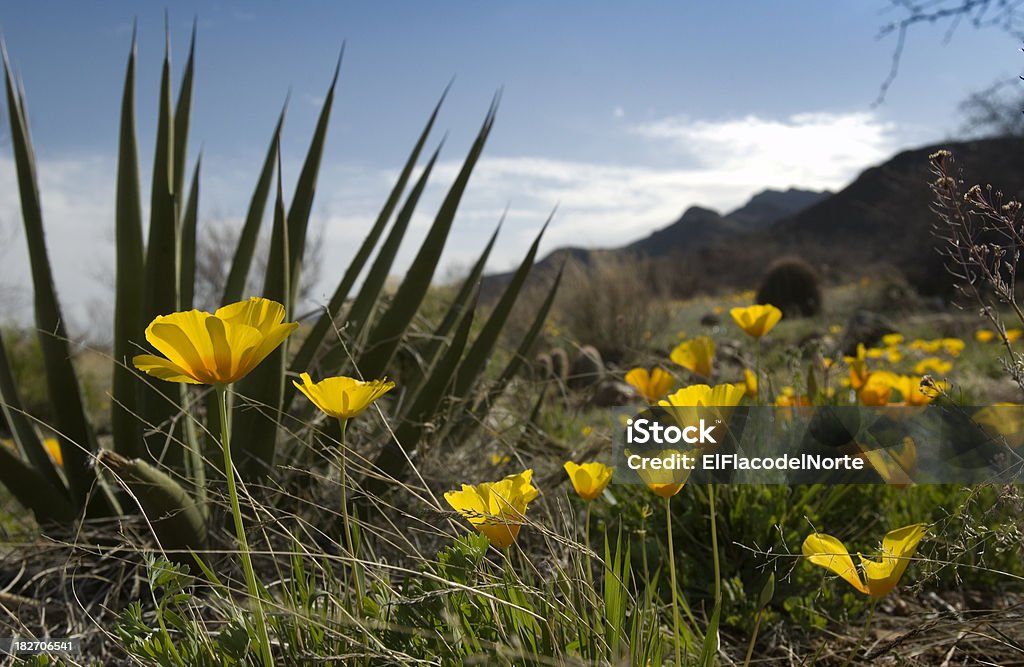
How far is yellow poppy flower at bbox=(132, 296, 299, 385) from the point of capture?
0.94 m

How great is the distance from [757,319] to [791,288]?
43.8 ft

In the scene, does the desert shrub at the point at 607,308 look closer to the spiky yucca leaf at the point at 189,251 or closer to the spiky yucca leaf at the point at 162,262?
the spiky yucca leaf at the point at 189,251

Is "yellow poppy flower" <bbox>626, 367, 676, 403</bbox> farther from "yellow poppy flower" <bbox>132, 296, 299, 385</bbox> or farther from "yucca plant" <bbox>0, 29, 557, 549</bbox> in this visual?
"yellow poppy flower" <bbox>132, 296, 299, 385</bbox>

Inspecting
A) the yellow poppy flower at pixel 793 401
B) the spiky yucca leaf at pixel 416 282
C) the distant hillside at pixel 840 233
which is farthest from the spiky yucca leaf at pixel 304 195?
the distant hillside at pixel 840 233

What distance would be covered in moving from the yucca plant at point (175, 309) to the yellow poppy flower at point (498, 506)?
2.76ft

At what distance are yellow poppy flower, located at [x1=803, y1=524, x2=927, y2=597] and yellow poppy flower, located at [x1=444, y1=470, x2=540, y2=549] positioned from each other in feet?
1.35

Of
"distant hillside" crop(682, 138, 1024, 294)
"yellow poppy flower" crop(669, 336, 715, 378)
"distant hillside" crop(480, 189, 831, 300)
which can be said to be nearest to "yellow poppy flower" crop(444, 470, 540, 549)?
"yellow poppy flower" crop(669, 336, 715, 378)

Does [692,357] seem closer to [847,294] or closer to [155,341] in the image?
[155,341]

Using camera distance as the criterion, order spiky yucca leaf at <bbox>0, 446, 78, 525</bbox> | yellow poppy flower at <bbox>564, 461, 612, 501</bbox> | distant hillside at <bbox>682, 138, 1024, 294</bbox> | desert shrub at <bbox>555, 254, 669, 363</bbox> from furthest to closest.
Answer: distant hillside at <bbox>682, 138, 1024, 294</bbox> < desert shrub at <bbox>555, 254, 669, 363</bbox> < spiky yucca leaf at <bbox>0, 446, 78, 525</bbox> < yellow poppy flower at <bbox>564, 461, 612, 501</bbox>

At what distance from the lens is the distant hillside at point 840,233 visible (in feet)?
53.3

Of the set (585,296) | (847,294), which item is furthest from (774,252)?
(585,296)

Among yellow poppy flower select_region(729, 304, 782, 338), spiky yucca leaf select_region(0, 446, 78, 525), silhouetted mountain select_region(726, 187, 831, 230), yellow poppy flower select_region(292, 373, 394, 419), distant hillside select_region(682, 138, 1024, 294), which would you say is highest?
silhouetted mountain select_region(726, 187, 831, 230)

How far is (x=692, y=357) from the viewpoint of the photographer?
Result: 1.95m

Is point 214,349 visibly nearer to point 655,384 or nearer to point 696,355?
point 655,384
